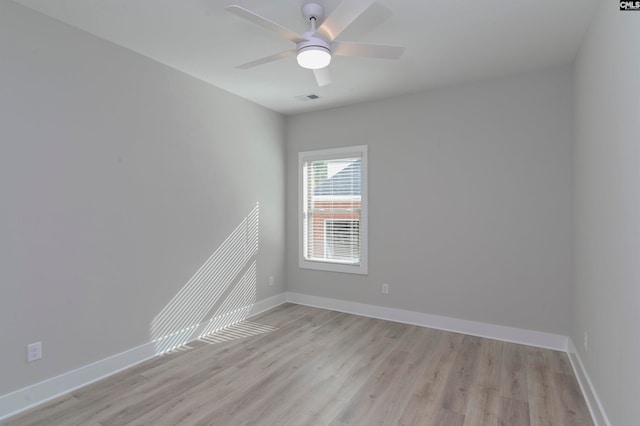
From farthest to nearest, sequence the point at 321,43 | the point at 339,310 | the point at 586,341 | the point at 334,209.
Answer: the point at 334,209 → the point at 339,310 → the point at 586,341 → the point at 321,43

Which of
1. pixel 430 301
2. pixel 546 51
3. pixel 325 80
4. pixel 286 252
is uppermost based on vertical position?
pixel 546 51

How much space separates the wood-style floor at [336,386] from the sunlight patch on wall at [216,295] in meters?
0.21

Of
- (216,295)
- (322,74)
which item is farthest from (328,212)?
(322,74)

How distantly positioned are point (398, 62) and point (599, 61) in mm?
1499

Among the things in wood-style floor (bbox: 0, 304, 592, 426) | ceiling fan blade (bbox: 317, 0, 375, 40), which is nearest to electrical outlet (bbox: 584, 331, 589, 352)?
wood-style floor (bbox: 0, 304, 592, 426)

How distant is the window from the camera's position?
4.42 meters

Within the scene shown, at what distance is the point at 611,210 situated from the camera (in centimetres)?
194

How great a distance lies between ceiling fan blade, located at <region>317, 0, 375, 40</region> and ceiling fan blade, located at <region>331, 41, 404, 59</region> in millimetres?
108

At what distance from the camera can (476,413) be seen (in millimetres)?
2275

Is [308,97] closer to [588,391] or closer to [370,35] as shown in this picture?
[370,35]

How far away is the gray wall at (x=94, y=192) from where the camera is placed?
229 cm

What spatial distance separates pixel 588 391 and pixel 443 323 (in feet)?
5.06

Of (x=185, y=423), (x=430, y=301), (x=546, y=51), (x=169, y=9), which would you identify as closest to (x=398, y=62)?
(x=546, y=51)

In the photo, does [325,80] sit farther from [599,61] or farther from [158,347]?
[158,347]
